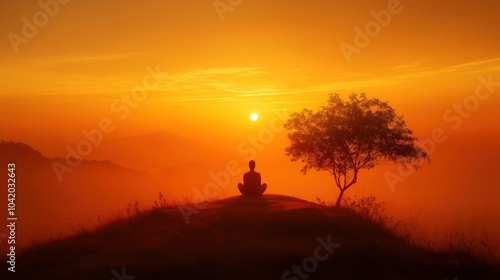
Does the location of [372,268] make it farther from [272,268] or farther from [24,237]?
[24,237]

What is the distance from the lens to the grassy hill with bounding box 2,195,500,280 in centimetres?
1780

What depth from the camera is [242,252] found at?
755 inches

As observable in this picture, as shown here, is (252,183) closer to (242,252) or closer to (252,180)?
(252,180)

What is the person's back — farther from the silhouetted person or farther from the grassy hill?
the grassy hill

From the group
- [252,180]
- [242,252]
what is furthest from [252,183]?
[242,252]

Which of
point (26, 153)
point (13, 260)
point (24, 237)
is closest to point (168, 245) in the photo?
point (13, 260)

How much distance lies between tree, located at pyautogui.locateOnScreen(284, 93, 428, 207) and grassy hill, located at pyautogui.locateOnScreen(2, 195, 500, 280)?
8879 millimetres

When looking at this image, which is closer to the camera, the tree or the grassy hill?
the grassy hill

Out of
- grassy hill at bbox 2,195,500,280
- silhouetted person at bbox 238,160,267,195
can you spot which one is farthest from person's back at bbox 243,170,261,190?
grassy hill at bbox 2,195,500,280

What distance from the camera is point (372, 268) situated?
1888 centimetres

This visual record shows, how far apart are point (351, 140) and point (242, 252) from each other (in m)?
16.2

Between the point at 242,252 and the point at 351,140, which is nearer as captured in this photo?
the point at 242,252

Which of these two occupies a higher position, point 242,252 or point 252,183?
point 252,183

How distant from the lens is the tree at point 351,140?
3244 centimetres
